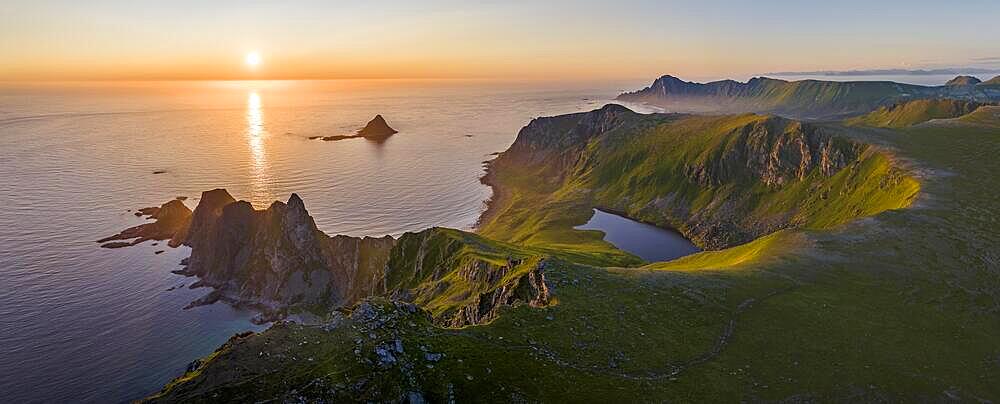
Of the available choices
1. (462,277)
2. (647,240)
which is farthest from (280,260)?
(647,240)

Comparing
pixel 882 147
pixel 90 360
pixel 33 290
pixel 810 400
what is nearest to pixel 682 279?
pixel 810 400

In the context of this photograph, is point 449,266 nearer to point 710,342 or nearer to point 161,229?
point 710,342

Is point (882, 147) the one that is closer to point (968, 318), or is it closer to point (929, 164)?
point (929, 164)

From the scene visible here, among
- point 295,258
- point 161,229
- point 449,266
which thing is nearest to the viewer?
point 449,266

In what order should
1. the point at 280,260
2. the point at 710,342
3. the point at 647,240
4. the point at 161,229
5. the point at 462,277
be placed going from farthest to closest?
the point at 647,240 < the point at 161,229 < the point at 280,260 < the point at 462,277 < the point at 710,342

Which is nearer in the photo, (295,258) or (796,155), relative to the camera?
(295,258)

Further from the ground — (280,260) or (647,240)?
(280,260)

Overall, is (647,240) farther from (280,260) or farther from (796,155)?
(280,260)

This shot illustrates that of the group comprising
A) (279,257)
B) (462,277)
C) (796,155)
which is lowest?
(279,257)
